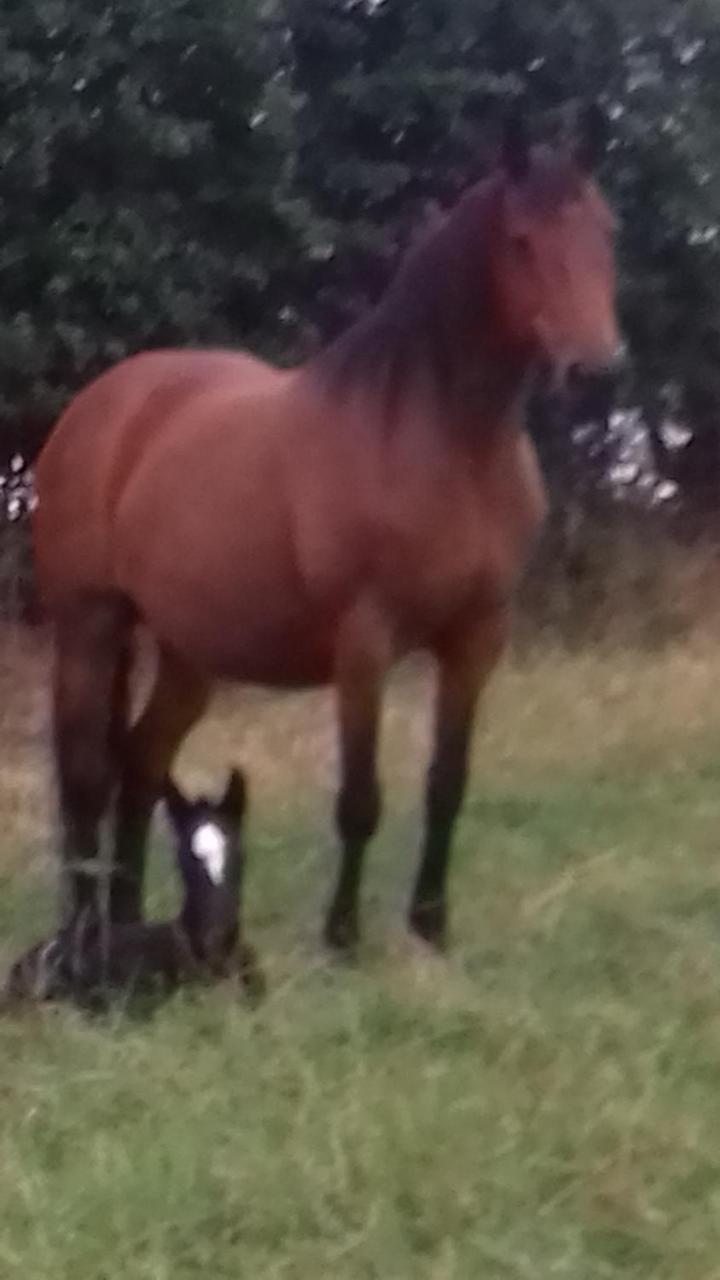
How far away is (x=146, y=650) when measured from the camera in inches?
87.0

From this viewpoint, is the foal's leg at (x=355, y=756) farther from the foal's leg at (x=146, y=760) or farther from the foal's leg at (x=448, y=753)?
the foal's leg at (x=146, y=760)

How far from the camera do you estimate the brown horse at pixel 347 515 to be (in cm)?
170

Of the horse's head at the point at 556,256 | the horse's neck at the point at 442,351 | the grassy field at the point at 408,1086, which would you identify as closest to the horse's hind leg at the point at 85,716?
the grassy field at the point at 408,1086

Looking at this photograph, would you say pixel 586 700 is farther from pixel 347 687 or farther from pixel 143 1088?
pixel 143 1088

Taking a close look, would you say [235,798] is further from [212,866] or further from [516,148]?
[516,148]

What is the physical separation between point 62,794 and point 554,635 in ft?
6.74

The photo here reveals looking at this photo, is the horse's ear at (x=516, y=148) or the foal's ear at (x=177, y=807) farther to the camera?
the foal's ear at (x=177, y=807)

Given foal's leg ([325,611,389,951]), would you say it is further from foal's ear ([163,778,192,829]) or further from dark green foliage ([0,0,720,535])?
dark green foliage ([0,0,720,535])

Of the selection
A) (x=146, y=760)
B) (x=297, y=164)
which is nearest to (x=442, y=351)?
(x=146, y=760)

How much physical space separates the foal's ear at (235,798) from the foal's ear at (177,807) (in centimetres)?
4

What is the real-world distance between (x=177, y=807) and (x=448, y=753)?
0.35 m

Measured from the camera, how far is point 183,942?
184 centimetres

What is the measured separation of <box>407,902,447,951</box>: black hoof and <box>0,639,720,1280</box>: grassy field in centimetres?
3

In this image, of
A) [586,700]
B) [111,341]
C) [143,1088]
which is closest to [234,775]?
[143,1088]
